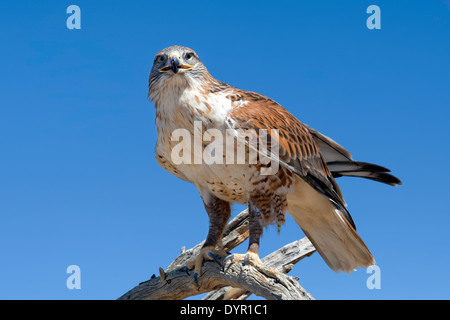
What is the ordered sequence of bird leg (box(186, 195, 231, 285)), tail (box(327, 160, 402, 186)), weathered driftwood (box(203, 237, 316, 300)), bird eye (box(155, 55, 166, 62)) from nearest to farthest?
bird eye (box(155, 55, 166, 62)) < bird leg (box(186, 195, 231, 285)) < tail (box(327, 160, 402, 186)) < weathered driftwood (box(203, 237, 316, 300))

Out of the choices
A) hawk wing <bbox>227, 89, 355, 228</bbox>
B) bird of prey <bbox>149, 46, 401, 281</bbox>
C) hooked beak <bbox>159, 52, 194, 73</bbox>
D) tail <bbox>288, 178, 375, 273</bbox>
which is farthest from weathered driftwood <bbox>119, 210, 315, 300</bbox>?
hooked beak <bbox>159, 52, 194, 73</bbox>

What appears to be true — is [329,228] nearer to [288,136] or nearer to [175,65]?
[288,136]

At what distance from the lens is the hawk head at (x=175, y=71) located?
17.0 feet

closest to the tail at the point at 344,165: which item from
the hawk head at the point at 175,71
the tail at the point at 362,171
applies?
the tail at the point at 362,171

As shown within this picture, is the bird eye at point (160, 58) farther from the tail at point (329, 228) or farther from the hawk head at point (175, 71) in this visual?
the tail at point (329, 228)

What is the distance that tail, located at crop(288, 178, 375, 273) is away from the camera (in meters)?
5.90

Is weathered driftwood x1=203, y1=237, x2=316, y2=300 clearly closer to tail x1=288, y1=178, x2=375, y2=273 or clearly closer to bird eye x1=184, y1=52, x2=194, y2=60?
tail x1=288, y1=178, x2=375, y2=273

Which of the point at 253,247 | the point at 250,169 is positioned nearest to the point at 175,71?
the point at 250,169

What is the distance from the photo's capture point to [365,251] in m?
6.05

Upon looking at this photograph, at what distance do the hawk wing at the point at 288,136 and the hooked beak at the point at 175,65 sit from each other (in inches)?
20.8

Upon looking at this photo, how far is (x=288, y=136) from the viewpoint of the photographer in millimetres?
5551

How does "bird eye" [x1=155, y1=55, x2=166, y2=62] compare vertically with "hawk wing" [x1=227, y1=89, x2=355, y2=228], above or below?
above

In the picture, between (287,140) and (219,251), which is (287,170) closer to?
(287,140)
